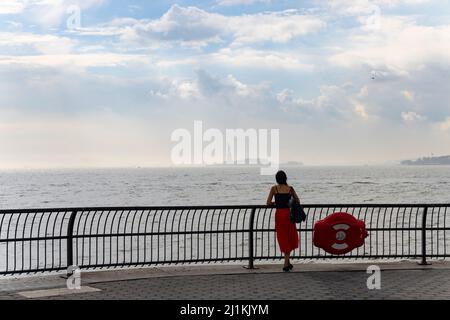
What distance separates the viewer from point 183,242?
124 feet

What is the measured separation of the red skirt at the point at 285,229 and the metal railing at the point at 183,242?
0.31 metres

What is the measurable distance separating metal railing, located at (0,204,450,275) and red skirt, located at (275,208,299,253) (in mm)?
313

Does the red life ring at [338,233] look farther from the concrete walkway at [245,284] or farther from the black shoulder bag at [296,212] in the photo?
the black shoulder bag at [296,212]

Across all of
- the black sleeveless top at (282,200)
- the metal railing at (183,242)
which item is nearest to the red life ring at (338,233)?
the metal railing at (183,242)

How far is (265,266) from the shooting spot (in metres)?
13.3

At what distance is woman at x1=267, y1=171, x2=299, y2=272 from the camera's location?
12445mm

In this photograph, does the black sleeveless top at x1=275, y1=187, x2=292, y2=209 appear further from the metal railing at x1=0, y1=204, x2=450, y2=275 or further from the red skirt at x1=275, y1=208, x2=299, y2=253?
the metal railing at x1=0, y1=204, x2=450, y2=275

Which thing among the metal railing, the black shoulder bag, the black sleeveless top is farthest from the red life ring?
the black sleeveless top

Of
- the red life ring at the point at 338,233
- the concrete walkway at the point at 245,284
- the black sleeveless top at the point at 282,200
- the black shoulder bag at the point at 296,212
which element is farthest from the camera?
the red life ring at the point at 338,233

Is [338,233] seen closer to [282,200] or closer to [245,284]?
[282,200]

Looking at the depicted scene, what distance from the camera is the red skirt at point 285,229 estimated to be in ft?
41.0

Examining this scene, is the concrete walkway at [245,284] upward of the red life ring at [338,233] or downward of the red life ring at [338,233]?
downward
